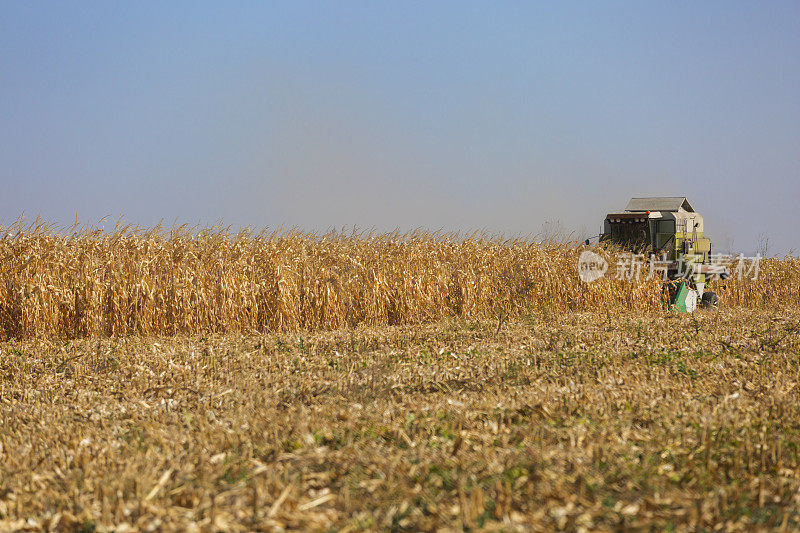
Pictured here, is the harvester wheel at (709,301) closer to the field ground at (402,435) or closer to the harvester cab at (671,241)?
the harvester cab at (671,241)

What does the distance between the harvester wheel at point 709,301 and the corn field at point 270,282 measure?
1228mm

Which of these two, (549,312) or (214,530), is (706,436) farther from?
(549,312)

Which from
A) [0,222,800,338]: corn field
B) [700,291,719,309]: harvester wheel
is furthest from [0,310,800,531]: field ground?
[700,291,719,309]: harvester wheel

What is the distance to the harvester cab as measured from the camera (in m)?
14.9

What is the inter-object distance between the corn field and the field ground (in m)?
1.18

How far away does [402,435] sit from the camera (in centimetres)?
494

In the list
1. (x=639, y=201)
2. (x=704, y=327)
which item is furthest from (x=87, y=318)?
(x=639, y=201)

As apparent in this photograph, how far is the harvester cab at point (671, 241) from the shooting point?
586 inches

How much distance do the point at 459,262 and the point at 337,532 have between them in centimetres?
1029

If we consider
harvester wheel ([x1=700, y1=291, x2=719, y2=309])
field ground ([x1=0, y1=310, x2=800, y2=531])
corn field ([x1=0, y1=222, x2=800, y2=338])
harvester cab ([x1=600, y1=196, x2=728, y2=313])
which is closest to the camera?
field ground ([x1=0, y1=310, x2=800, y2=531])

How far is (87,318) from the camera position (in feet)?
35.2

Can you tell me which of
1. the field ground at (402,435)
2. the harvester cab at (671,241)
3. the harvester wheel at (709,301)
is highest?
the harvester cab at (671,241)

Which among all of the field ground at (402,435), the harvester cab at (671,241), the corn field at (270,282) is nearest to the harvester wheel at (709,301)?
the harvester cab at (671,241)

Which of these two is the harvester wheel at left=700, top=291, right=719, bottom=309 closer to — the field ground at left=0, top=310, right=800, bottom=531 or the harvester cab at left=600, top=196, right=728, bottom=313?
the harvester cab at left=600, top=196, right=728, bottom=313
